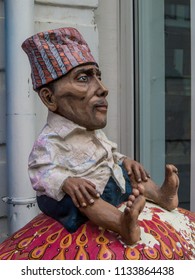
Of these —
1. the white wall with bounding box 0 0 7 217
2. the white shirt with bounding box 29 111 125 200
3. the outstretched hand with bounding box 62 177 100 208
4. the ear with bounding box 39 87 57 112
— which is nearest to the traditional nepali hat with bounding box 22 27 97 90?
the ear with bounding box 39 87 57 112

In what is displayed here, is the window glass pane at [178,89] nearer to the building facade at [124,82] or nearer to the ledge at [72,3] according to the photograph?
the building facade at [124,82]

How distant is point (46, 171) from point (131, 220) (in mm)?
275

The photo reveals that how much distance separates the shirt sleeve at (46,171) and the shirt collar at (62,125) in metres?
0.06

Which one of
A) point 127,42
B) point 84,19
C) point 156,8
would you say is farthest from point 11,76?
point 156,8

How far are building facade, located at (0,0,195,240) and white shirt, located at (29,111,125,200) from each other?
84cm

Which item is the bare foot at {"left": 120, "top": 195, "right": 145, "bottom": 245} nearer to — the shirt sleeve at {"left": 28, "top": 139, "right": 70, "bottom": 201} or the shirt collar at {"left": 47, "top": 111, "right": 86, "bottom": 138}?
the shirt sleeve at {"left": 28, "top": 139, "right": 70, "bottom": 201}

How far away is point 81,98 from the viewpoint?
4.33ft

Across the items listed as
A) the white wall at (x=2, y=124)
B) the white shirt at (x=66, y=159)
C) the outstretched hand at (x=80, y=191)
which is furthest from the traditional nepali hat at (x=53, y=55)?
the white wall at (x=2, y=124)

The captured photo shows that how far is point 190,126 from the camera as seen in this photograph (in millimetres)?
2289

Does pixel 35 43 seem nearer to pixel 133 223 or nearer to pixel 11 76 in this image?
pixel 133 223

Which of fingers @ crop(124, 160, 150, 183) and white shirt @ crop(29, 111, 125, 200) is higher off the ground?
white shirt @ crop(29, 111, 125, 200)

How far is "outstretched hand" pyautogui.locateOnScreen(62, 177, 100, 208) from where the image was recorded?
118 centimetres

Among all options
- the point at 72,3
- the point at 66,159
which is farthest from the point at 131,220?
the point at 72,3

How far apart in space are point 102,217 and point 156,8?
181 centimetres
